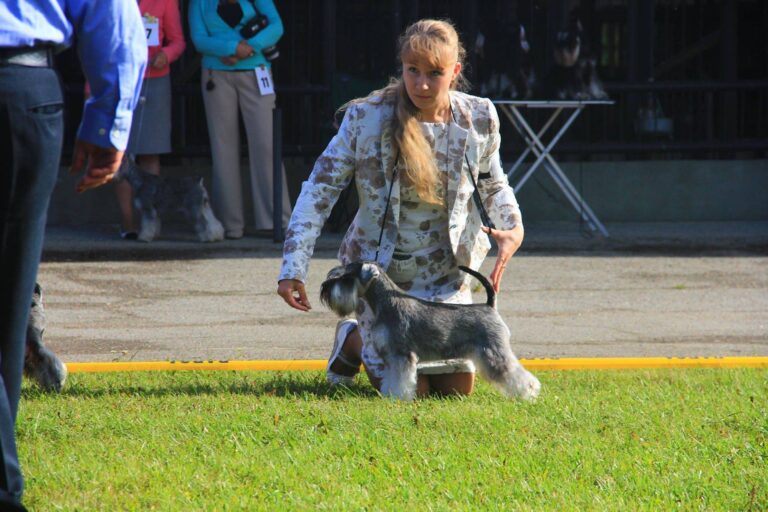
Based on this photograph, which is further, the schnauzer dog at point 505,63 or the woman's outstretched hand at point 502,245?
the schnauzer dog at point 505,63

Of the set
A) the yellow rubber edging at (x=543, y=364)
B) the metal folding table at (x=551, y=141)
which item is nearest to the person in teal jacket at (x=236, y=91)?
the metal folding table at (x=551, y=141)

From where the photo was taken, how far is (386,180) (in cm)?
595

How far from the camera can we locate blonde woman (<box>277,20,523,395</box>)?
19.1 ft

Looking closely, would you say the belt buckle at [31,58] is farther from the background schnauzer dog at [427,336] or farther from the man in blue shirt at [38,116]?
the background schnauzer dog at [427,336]

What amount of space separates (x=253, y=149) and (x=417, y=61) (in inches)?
230

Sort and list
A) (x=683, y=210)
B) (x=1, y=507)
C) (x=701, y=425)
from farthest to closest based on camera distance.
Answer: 1. (x=683, y=210)
2. (x=701, y=425)
3. (x=1, y=507)

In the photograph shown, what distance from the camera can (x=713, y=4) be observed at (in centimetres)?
1329

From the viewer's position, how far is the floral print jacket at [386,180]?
5926 millimetres

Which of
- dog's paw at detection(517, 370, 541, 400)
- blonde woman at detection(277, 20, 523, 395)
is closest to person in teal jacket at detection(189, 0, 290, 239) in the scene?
blonde woman at detection(277, 20, 523, 395)

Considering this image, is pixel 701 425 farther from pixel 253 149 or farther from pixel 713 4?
pixel 713 4

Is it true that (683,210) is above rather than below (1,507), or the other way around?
below

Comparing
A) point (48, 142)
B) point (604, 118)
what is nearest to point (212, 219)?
point (604, 118)

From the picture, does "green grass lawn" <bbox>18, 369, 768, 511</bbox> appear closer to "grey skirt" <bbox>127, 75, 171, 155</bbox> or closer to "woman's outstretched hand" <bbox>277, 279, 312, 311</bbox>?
"woman's outstretched hand" <bbox>277, 279, 312, 311</bbox>

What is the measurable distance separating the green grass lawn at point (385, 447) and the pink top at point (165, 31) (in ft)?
17.7
